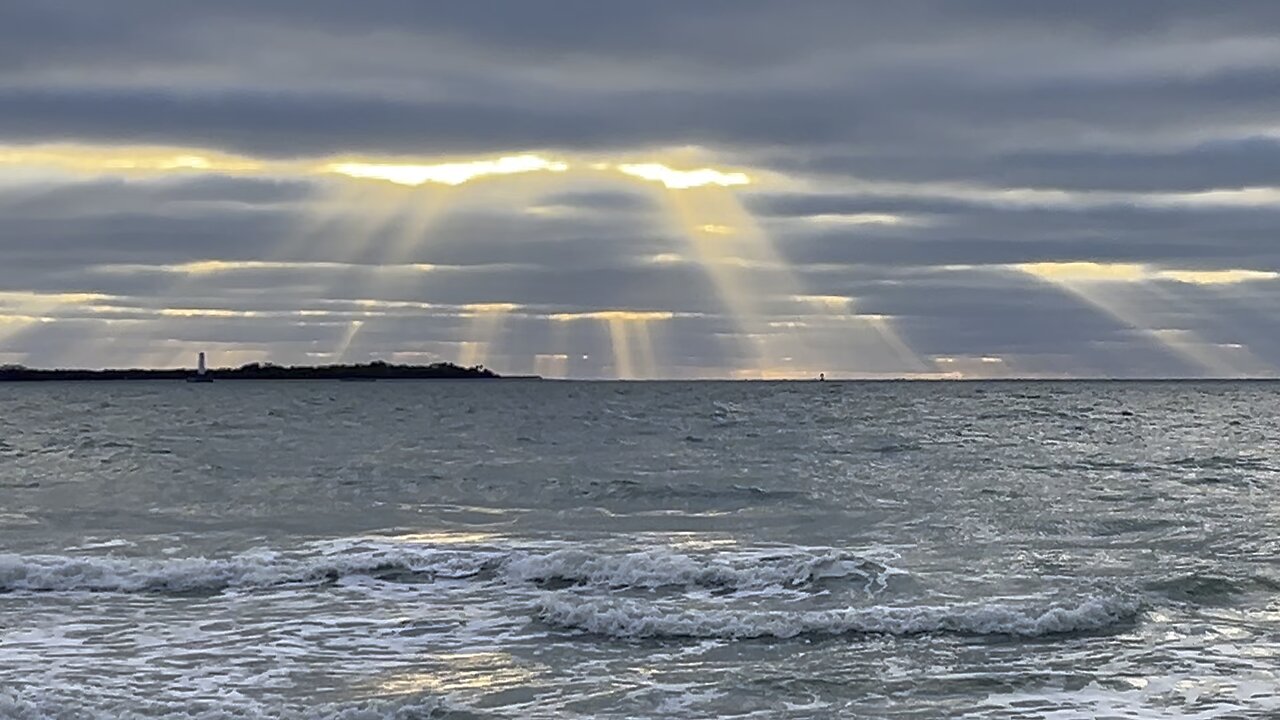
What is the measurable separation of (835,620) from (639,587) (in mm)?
3899

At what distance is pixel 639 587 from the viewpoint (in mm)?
20578

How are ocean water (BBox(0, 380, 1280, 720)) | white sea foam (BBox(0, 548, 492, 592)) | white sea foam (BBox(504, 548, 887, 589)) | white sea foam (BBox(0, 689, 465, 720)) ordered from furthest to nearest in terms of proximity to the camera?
white sea foam (BBox(504, 548, 887, 589)), white sea foam (BBox(0, 548, 492, 592)), ocean water (BBox(0, 380, 1280, 720)), white sea foam (BBox(0, 689, 465, 720))

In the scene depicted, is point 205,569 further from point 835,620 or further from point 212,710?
point 835,620

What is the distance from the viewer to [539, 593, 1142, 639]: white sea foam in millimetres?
17031

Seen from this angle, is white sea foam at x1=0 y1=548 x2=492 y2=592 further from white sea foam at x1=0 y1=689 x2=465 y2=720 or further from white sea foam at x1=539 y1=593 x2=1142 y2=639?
white sea foam at x1=0 y1=689 x2=465 y2=720

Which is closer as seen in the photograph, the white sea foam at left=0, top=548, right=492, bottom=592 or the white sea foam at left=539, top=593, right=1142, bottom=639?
the white sea foam at left=539, top=593, right=1142, bottom=639

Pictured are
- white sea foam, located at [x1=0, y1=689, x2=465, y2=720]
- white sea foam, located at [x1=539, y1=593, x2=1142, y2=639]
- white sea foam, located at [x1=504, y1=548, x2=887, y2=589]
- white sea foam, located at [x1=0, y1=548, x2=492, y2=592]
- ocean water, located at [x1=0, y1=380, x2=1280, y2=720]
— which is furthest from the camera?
white sea foam, located at [x1=504, y1=548, x2=887, y2=589]

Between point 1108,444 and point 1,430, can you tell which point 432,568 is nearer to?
point 1108,444

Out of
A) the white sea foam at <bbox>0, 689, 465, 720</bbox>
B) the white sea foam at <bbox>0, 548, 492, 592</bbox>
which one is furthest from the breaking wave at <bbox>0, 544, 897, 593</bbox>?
the white sea foam at <bbox>0, 689, 465, 720</bbox>

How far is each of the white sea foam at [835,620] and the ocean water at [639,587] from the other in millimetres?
46

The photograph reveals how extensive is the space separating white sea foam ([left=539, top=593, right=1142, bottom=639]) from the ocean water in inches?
1.8

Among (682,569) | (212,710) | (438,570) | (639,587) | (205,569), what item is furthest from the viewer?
(438,570)

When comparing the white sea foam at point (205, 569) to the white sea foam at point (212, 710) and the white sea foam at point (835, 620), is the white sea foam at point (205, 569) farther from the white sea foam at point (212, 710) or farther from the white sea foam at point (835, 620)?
the white sea foam at point (212, 710)

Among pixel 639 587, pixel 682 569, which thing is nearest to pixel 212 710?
pixel 639 587
